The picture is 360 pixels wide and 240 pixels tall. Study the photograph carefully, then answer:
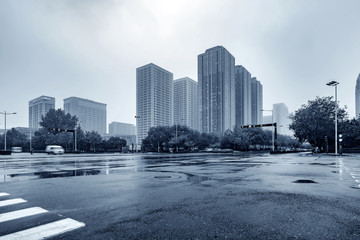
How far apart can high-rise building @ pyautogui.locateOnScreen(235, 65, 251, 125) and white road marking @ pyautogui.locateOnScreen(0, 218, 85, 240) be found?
15403cm

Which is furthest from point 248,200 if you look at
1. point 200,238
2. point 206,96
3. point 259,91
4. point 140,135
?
point 140,135

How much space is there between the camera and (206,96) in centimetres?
15550

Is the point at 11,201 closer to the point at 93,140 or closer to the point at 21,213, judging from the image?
the point at 21,213

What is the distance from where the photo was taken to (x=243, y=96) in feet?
508

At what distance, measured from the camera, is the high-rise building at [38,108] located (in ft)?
580

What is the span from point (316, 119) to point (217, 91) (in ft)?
328

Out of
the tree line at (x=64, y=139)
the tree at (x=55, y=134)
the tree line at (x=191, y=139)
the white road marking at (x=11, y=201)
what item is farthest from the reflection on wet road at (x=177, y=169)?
the tree at (x=55, y=134)

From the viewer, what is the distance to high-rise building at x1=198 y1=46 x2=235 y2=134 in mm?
145375

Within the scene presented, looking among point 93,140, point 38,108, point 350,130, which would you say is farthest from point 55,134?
point 350,130

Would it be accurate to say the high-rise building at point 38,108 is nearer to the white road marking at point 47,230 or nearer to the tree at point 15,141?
the tree at point 15,141

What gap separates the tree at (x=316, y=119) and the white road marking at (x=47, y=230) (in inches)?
2061

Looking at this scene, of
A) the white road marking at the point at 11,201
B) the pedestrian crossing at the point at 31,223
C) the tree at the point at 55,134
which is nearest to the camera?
the pedestrian crossing at the point at 31,223

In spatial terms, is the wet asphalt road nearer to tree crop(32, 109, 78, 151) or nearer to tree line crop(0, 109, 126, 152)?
tree line crop(0, 109, 126, 152)

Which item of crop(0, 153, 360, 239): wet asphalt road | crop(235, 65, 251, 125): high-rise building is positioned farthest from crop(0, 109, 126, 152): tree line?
crop(235, 65, 251, 125): high-rise building
